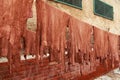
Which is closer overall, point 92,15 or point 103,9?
point 92,15

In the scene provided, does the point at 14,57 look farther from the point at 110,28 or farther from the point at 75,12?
the point at 110,28

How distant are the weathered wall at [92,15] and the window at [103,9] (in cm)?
15

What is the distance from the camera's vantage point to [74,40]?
2.33m

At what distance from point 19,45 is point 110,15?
6721 mm

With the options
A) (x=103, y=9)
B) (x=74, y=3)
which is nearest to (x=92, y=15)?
(x=103, y=9)

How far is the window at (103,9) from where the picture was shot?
681 cm

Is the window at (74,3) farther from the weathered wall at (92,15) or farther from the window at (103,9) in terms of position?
the window at (103,9)

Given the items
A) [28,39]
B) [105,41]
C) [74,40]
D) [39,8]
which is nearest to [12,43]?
[28,39]

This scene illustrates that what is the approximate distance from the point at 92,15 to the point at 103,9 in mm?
962

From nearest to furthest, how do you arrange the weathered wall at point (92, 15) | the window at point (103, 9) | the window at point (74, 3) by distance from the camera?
the window at point (74, 3)
the weathered wall at point (92, 15)
the window at point (103, 9)

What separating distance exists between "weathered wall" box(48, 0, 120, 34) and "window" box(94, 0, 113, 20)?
15 cm

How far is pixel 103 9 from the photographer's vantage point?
7316 millimetres

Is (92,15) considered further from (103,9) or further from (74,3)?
(74,3)

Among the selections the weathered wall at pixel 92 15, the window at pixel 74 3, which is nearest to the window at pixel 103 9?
the weathered wall at pixel 92 15
